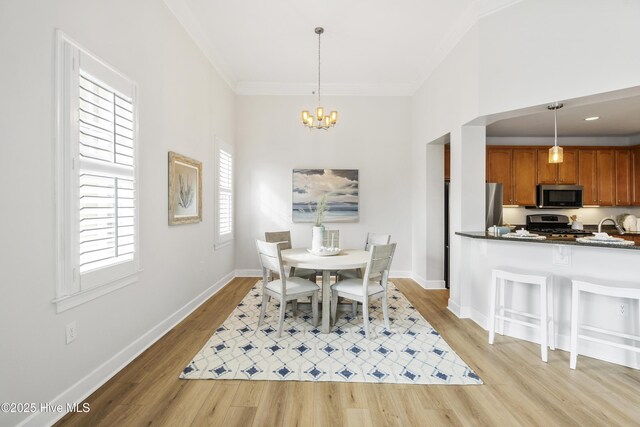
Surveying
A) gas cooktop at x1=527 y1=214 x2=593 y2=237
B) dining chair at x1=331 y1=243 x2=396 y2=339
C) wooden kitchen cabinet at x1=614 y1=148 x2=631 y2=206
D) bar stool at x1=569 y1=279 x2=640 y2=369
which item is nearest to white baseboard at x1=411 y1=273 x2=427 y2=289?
dining chair at x1=331 y1=243 x2=396 y2=339

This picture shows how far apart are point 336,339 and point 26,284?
7.70ft

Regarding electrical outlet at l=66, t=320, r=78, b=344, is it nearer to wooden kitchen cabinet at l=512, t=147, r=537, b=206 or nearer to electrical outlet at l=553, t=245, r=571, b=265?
electrical outlet at l=553, t=245, r=571, b=265

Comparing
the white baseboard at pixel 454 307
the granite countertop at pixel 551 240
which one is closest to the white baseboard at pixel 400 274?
the white baseboard at pixel 454 307

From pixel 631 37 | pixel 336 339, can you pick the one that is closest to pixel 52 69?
pixel 336 339

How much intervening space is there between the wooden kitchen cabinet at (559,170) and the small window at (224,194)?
567 centimetres

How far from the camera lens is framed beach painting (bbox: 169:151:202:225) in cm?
304

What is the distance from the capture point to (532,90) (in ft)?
9.11

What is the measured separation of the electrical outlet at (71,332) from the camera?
1.83m

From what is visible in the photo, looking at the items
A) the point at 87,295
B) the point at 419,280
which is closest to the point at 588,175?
the point at 419,280

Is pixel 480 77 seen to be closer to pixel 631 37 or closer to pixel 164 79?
pixel 631 37

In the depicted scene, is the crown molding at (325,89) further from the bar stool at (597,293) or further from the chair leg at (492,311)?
the bar stool at (597,293)

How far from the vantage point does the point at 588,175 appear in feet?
17.5

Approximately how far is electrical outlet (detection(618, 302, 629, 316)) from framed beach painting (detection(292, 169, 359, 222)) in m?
3.47

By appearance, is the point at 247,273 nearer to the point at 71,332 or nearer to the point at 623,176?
the point at 71,332
